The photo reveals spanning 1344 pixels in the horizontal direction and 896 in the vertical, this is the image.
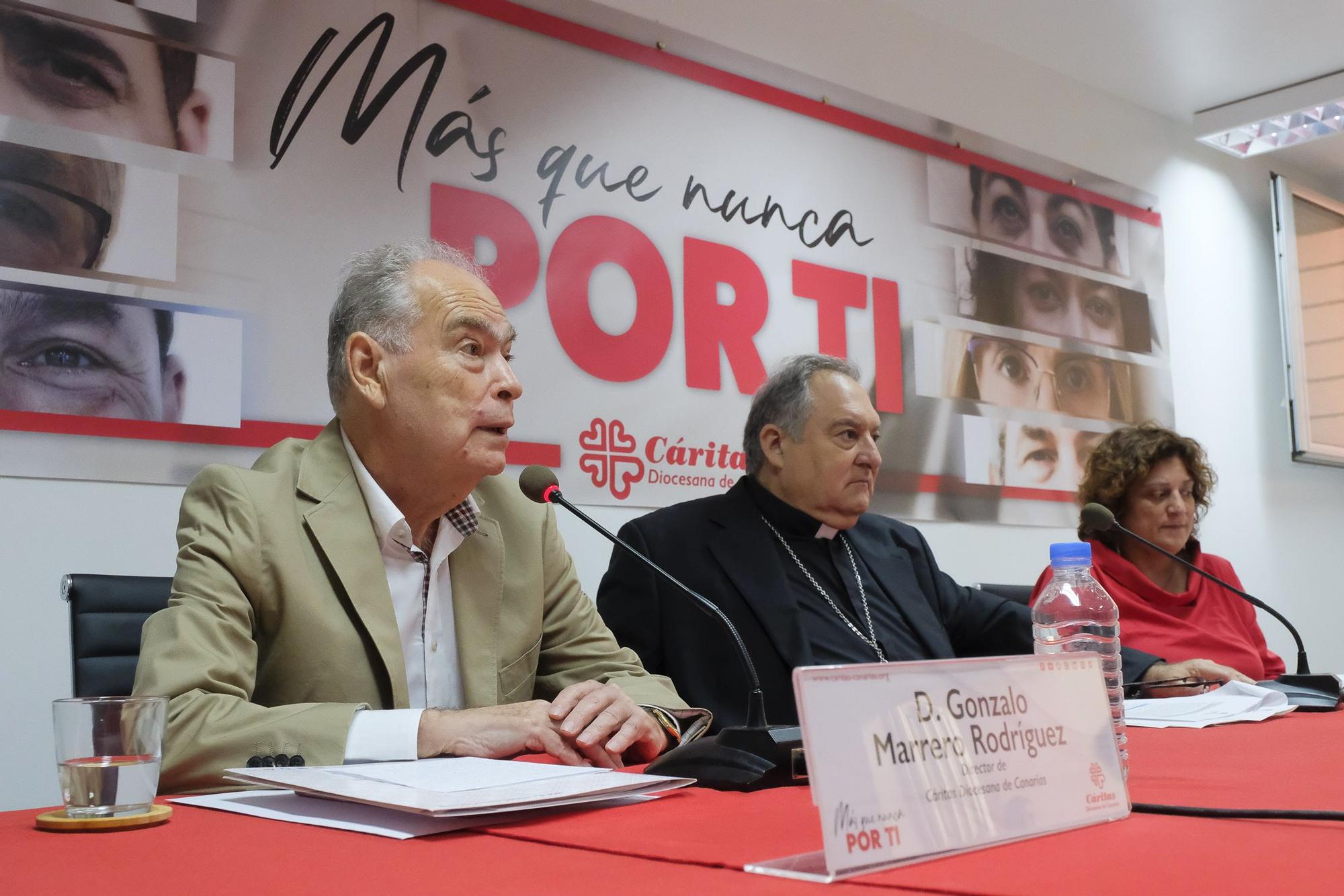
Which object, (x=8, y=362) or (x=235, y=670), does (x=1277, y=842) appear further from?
(x=8, y=362)

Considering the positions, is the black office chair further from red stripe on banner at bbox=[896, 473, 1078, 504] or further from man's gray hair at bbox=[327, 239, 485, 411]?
→ man's gray hair at bbox=[327, 239, 485, 411]

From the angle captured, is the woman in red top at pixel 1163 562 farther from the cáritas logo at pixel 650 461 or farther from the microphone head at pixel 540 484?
the microphone head at pixel 540 484

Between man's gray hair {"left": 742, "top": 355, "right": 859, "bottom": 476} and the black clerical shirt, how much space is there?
9 centimetres

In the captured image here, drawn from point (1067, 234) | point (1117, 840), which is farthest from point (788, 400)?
point (1067, 234)

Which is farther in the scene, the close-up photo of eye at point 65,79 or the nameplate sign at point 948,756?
the close-up photo of eye at point 65,79

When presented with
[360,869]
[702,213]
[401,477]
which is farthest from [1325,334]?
[360,869]

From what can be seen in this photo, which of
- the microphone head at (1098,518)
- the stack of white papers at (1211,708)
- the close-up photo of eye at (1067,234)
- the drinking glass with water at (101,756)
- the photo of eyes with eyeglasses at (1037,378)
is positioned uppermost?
the close-up photo of eye at (1067,234)

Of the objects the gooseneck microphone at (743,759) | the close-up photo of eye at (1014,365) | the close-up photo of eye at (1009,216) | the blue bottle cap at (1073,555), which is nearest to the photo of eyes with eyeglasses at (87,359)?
the gooseneck microphone at (743,759)

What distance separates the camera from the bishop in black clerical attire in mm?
2344

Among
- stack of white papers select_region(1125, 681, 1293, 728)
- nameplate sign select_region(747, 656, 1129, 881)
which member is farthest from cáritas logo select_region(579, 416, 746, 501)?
nameplate sign select_region(747, 656, 1129, 881)

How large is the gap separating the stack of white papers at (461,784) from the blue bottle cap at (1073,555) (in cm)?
41

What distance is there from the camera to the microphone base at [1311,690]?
195 centimetres

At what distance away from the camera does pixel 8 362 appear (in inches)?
83.3

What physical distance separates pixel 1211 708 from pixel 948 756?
124 cm
